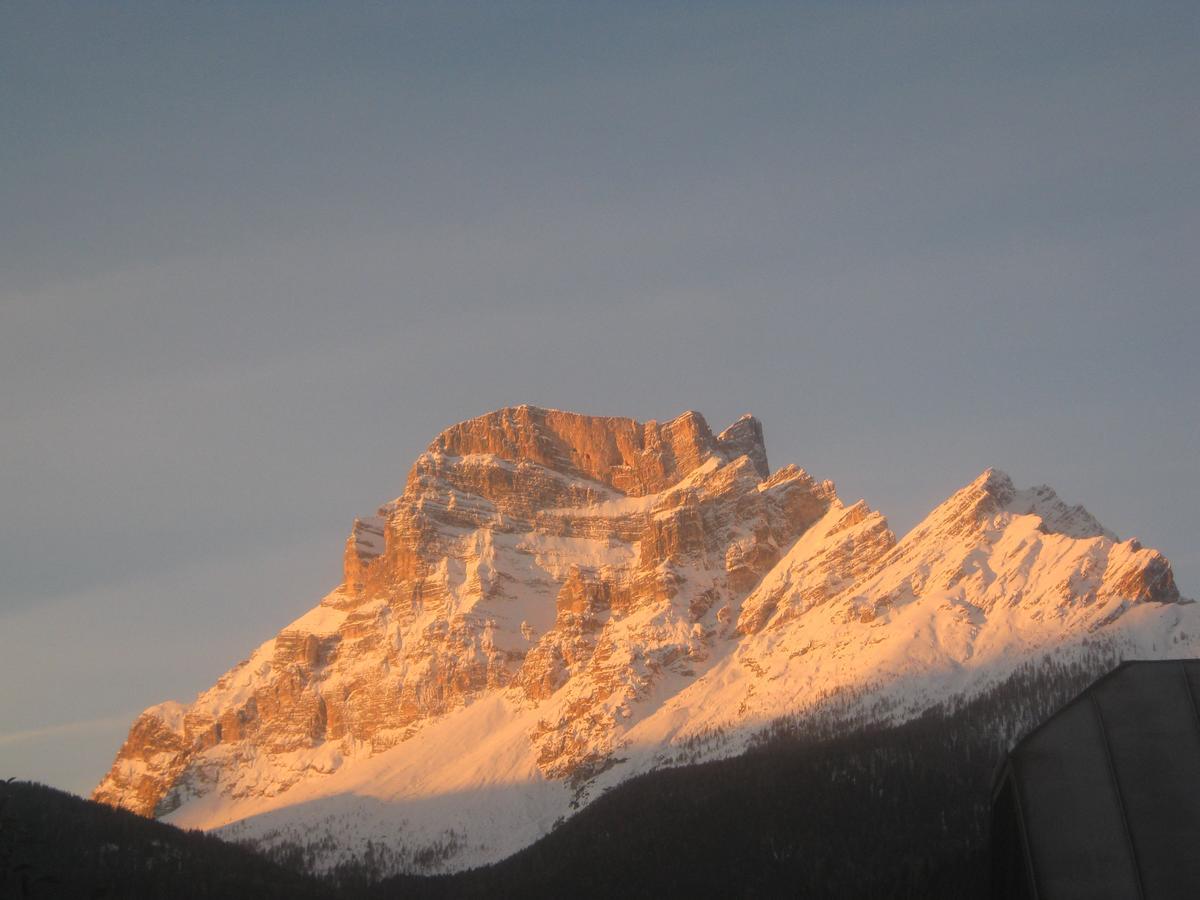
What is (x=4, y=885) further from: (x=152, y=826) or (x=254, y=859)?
(x=254, y=859)

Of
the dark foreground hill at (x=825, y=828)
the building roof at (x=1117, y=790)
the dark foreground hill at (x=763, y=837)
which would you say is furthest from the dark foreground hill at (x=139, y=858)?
the building roof at (x=1117, y=790)

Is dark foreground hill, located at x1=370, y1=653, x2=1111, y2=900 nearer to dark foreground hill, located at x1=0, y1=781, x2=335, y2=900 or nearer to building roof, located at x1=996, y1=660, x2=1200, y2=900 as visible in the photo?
dark foreground hill, located at x1=0, y1=781, x2=335, y2=900

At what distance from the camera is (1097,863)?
133 ft

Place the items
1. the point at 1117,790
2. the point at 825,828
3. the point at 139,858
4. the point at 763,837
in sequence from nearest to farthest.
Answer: the point at 1117,790 → the point at 139,858 → the point at 825,828 → the point at 763,837

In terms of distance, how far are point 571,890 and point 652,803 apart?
78.0 ft

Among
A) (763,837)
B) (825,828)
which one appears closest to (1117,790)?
(825,828)

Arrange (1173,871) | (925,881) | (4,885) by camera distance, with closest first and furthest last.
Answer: (4,885)
(1173,871)
(925,881)

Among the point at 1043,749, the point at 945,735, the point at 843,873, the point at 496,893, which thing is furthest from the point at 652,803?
the point at 1043,749

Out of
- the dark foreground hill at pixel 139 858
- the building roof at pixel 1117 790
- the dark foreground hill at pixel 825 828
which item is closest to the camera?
the building roof at pixel 1117 790

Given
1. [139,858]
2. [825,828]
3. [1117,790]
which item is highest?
[139,858]

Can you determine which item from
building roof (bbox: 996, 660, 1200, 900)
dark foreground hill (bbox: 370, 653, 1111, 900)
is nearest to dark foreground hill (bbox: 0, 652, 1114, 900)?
dark foreground hill (bbox: 370, 653, 1111, 900)

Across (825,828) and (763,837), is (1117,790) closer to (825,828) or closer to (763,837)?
(825,828)

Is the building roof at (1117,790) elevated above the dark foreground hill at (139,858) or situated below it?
below

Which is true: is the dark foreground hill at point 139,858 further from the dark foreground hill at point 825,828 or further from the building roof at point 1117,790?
the building roof at point 1117,790
